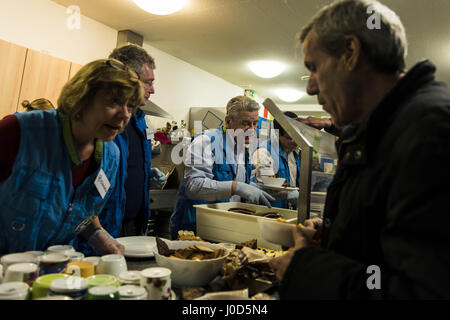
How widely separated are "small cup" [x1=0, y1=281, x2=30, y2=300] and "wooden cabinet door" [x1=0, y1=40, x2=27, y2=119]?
9.83 feet

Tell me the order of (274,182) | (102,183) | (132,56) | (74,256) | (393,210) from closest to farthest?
(393,210) < (74,256) < (102,183) < (132,56) < (274,182)

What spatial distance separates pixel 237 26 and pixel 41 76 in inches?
93.2

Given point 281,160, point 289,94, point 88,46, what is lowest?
point 281,160

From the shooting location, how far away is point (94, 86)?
1341 millimetres

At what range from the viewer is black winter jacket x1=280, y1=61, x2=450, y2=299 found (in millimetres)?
504

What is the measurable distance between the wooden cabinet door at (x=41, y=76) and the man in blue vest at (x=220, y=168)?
6.55 ft

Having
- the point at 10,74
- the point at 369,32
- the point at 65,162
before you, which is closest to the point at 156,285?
the point at 65,162

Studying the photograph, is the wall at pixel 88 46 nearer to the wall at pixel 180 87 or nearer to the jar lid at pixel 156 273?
the wall at pixel 180 87

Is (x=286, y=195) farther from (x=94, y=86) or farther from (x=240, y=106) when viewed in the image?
(x=94, y=86)

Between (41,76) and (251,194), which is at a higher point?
(41,76)

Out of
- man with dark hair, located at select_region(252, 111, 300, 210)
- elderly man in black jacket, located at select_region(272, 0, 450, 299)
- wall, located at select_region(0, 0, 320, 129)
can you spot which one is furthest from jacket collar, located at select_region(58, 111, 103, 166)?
wall, located at select_region(0, 0, 320, 129)

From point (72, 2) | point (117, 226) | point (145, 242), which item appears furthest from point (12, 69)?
point (145, 242)

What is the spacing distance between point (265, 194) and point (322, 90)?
1.44 m

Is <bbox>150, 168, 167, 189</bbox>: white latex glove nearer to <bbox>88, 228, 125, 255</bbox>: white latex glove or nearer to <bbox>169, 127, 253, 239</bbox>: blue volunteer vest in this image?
<bbox>169, 127, 253, 239</bbox>: blue volunteer vest
